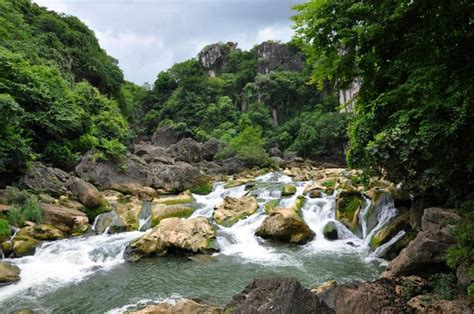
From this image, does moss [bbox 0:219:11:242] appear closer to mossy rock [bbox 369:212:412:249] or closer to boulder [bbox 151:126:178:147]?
mossy rock [bbox 369:212:412:249]

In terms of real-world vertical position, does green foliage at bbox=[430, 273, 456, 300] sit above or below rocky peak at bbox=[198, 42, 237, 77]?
below

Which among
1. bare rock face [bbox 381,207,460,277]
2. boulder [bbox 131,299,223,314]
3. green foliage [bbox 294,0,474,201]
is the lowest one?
boulder [bbox 131,299,223,314]

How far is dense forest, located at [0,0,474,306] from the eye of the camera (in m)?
3.72

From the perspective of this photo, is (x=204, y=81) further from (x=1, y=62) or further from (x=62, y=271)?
(x=62, y=271)

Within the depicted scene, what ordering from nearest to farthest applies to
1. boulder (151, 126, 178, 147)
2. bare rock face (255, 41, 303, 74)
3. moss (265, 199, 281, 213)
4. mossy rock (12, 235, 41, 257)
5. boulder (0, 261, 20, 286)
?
boulder (0, 261, 20, 286) → mossy rock (12, 235, 41, 257) → moss (265, 199, 281, 213) → boulder (151, 126, 178, 147) → bare rock face (255, 41, 303, 74)

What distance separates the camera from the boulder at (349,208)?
14008mm

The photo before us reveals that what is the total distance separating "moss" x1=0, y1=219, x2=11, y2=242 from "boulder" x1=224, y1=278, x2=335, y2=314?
11.0m

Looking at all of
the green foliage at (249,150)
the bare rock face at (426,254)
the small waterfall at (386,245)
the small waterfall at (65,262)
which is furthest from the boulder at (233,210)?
the green foliage at (249,150)

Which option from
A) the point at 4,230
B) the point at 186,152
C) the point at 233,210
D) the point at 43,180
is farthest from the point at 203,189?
the point at 4,230

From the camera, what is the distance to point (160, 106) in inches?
2162

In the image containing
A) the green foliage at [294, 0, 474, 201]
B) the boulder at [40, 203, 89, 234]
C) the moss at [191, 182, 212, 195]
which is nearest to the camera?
the green foliage at [294, 0, 474, 201]

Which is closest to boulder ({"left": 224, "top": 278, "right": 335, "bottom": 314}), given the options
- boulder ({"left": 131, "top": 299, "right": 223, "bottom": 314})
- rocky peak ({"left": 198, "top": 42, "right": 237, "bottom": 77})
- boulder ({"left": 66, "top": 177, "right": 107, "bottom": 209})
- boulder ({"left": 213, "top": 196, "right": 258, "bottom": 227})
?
boulder ({"left": 131, "top": 299, "right": 223, "bottom": 314})

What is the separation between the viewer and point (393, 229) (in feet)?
38.3

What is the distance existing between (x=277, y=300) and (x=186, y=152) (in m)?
30.7
